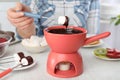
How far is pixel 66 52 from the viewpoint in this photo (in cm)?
79

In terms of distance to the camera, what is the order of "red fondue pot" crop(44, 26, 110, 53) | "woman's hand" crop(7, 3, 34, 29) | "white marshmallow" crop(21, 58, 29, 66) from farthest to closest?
"woman's hand" crop(7, 3, 34, 29) → "white marshmallow" crop(21, 58, 29, 66) → "red fondue pot" crop(44, 26, 110, 53)

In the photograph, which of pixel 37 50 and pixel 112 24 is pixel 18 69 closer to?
pixel 37 50

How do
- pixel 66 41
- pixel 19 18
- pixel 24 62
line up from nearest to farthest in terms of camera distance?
pixel 66 41, pixel 24 62, pixel 19 18

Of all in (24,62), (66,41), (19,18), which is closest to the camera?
(66,41)

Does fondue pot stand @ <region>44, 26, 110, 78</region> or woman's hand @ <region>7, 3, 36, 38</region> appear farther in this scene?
woman's hand @ <region>7, 3, 36, 38</region>

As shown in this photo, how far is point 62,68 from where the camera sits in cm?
82

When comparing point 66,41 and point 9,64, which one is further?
point 9,64

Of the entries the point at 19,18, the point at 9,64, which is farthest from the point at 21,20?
the point at 9,64

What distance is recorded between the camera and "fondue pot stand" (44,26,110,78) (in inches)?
29.7

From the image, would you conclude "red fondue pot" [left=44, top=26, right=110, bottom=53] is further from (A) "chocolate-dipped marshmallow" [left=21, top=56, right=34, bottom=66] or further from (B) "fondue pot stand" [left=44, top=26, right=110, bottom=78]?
(A) "chocolate-dipped marshmallow" [left=21, top=56, right=34, bottom=66]

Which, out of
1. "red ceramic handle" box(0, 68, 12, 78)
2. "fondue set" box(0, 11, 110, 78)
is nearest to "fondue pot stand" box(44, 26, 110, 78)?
"fondue set" box(0, 11, 110, 78)

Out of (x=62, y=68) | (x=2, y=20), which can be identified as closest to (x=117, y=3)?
(x=2, y=20)

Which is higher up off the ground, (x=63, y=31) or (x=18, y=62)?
(x=63, y=31)

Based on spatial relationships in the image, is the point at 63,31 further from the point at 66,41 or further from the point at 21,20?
the point at 21,20
